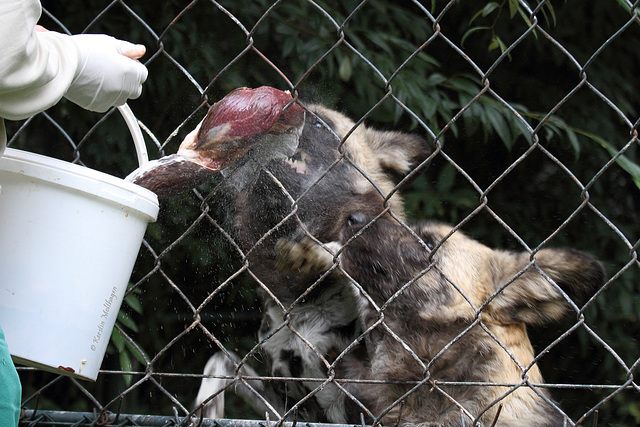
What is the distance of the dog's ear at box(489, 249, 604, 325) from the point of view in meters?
2.39

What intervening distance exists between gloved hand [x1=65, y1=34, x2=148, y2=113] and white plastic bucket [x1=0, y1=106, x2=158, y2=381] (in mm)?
173

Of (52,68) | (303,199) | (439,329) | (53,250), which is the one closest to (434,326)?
(439,329)

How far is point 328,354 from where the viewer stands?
117 inches

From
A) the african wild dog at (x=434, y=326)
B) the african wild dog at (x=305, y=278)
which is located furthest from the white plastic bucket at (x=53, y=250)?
the african wild dog at (x=305, y=278)

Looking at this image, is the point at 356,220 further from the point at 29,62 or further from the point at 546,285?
the point at 29,62

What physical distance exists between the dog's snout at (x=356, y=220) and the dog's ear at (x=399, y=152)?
2.46ft

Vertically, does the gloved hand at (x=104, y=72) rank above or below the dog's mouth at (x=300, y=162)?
above

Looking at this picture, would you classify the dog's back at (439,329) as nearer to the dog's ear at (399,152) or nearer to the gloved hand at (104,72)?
the dog's ear at (399,152)

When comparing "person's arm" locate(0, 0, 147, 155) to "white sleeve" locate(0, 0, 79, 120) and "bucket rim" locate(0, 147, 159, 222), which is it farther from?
"bucket rim" locate(0, 147, 159, 222)

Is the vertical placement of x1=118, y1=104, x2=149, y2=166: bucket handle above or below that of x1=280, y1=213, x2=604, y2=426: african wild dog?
above

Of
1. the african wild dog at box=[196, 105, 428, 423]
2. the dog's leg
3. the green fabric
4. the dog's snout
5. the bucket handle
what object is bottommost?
the dog's leg

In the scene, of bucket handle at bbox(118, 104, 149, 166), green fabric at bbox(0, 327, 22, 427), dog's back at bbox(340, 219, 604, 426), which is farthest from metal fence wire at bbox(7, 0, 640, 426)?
green fabric at bbox(0, 327, 22, 427)

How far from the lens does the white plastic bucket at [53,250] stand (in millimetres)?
1640

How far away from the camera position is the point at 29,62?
142 centimetres
